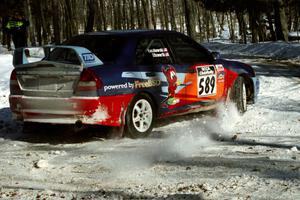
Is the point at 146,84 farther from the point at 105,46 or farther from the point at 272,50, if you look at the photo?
the point at 272,50

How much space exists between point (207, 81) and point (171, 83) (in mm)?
820

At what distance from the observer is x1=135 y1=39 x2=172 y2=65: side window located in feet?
23.9

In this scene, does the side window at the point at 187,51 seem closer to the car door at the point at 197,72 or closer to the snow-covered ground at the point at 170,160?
the car door at the point at 197,72

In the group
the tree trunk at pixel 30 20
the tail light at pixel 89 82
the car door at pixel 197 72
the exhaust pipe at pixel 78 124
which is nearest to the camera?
the tail light at pixel 89 82

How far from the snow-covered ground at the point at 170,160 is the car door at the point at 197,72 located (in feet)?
1.24

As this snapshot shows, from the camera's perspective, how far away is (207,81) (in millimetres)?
8031

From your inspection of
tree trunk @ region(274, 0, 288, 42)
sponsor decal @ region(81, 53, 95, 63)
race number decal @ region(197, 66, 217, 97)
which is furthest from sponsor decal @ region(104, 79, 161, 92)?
tree trunk @ region(274, 0, 288, 42)

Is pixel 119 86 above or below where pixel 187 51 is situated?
below

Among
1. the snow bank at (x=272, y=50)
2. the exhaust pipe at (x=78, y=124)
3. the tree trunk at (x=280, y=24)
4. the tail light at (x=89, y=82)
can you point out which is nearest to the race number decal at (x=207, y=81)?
Answer: the tail light at (x=89, y=82)

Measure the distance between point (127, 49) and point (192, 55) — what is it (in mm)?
1325

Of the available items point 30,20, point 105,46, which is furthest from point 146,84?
point 30,20

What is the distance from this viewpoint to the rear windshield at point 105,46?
7.01 metres

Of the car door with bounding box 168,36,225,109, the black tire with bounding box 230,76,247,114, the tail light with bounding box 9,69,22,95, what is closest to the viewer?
the tail light with bounding box 9,69,22,95

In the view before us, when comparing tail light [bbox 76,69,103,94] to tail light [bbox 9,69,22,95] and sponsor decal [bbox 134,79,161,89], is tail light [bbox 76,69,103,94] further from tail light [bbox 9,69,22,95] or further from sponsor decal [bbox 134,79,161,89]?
tail light [bbox 9,69,22,95]
